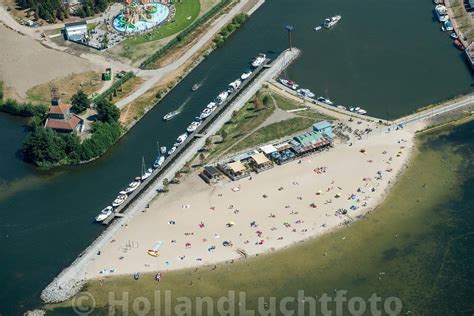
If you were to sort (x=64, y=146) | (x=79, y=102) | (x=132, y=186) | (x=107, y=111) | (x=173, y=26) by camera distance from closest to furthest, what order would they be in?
(x=132, y=186)
(x=64, y=146)
(x=107, y=111)
(x=79, y=102)
(x=173, y=26)

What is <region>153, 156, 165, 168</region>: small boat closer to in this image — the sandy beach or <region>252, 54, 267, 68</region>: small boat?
the sandy beach

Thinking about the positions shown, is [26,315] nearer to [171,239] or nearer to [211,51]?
[171,239]

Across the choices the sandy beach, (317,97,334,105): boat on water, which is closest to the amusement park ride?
(317,97,334,105): boat on water

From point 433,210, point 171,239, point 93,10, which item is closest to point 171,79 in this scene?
point 93,10

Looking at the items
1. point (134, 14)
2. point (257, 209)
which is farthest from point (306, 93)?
point (134, 14)

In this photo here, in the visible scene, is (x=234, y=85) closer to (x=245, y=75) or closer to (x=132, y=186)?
(x=245, y=75)

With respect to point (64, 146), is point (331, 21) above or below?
above
